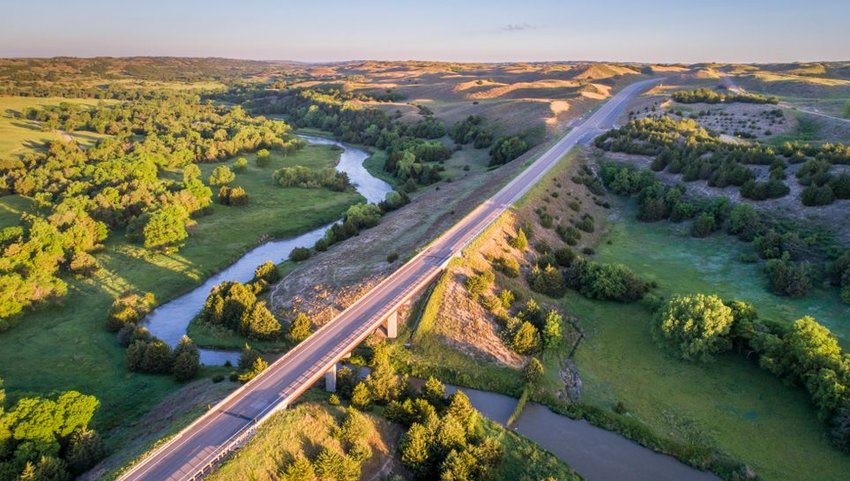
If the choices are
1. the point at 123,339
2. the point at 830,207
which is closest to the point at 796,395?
the point at 830,207

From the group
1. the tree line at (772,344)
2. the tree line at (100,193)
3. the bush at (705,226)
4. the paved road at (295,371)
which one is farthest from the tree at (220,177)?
the bush at (705,226)

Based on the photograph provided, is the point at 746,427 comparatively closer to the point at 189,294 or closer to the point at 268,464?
the point at 268,464

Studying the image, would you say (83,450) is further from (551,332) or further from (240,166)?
(240,166)

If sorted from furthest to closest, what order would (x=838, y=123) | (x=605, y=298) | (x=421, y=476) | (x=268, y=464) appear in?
(x=838, y=123) < (x=605, y=298) < (x=421, y=476) < (x=268, y=464)

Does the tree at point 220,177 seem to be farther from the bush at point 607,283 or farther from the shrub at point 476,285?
the bush at point 607,283

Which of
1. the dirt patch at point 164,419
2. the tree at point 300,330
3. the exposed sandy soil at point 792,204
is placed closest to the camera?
the dirt patch at point 164,419

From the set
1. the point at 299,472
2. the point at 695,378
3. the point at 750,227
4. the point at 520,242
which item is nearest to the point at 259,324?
the point at 299,472

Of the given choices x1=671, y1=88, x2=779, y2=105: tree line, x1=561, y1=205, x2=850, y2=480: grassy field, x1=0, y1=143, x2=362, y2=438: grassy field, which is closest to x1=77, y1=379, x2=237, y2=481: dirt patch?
x1=0, y1=143, x2=362, y2=438: grassy field
